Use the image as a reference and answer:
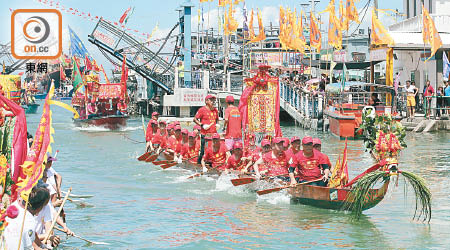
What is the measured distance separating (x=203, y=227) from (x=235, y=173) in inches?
118

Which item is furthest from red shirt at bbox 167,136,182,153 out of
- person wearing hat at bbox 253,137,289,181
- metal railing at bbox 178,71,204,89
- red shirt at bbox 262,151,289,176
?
metal railing at bbox 178,71,204,89

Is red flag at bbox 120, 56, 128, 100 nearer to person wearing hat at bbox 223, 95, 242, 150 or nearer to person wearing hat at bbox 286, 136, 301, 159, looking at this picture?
person wearing hat at bbox 223, 95, 242, 150

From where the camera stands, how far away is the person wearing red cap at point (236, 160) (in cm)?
1617

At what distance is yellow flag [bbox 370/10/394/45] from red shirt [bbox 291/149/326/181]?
757 inches

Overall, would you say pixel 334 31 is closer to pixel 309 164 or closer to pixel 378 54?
pixel 378 54

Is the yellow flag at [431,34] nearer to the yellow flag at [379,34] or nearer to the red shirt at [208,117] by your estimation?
the yellow flag at [379,34]

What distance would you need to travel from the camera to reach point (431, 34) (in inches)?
1168

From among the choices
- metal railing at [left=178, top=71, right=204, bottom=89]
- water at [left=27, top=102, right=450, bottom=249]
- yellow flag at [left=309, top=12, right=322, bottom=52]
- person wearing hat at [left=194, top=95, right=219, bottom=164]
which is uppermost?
yellow flag at [left=309, top=12, right=322, bottom=52]

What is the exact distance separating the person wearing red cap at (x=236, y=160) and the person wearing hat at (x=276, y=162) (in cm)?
100

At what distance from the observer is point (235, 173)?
632 inches

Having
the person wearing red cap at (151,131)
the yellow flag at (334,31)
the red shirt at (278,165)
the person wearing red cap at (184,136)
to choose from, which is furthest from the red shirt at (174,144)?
the yellow flag at (334,31)

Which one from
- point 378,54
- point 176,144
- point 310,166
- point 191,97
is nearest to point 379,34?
point 378,54

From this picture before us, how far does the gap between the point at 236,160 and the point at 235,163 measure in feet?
0.24

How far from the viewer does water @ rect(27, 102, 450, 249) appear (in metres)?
12.0
